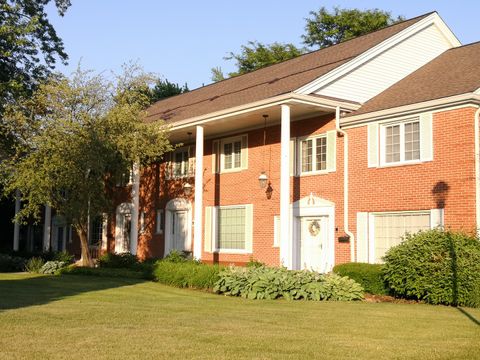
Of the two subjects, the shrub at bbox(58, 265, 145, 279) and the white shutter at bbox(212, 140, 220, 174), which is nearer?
the shrub at bbox(58, 265, 145, 279)

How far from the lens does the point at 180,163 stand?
27062 millimetres

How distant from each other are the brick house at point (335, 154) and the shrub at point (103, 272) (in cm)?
218

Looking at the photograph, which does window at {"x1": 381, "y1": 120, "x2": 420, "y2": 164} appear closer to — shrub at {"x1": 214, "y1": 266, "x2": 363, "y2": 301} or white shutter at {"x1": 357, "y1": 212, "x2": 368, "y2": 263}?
white shutter at {"x1": 357, "y1": 212, "x2": 368, "y2": 263}

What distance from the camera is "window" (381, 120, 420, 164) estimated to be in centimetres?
1809

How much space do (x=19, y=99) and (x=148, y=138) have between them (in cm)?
502

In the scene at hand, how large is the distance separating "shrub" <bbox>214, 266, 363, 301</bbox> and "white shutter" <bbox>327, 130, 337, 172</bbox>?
505 centimetres

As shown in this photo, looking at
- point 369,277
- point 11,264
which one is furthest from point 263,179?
point 11,264

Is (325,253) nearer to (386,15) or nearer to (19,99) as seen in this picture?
(19,99)

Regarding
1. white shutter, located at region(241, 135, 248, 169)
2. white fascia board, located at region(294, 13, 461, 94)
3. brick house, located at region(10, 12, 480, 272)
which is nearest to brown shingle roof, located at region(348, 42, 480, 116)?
brick house, located at region(10, 12, 480, 272)

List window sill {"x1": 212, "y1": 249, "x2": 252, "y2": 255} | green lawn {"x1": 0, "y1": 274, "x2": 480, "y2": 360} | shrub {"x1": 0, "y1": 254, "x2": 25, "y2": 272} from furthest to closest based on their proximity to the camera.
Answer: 1. shrub {"x1": 0, "y1": 254, "x2": 25, "y2": 272}
2. window sill {"x1": 212, "y1": 249, "x2": 252, "y2": 255}
3. green lawn {"x1": 0, "y1": 274, "x2": 480, "y2": 360}

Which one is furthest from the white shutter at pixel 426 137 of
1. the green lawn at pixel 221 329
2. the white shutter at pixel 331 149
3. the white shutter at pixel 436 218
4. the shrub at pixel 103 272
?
the shrub at pixel 103 272

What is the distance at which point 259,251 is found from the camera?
74.1 ft

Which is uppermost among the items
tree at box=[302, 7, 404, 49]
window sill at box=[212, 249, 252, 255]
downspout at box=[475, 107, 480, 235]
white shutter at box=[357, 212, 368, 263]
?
tree at box=[302, 7, 404, 49]

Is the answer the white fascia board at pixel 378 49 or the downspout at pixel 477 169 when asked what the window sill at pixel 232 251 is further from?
the downspout at pixel 477 169
